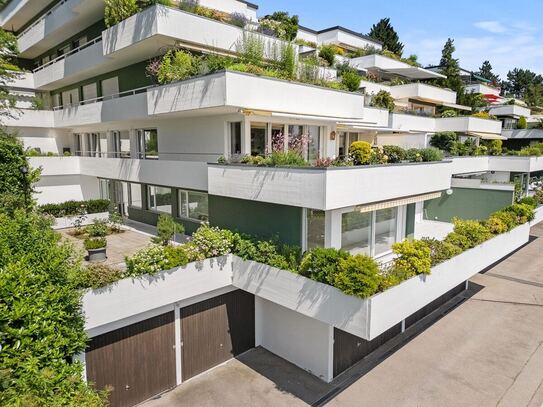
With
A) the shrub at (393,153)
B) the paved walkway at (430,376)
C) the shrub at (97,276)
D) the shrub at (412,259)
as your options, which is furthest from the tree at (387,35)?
the shrub at (97,276)

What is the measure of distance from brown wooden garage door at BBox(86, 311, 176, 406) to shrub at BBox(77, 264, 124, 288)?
6.29ft

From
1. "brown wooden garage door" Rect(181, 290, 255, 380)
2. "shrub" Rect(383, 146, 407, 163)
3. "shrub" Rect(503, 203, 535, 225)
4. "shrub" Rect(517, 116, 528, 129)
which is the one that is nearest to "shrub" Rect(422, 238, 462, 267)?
"shrub" Rect(383, 146, 407, 163)

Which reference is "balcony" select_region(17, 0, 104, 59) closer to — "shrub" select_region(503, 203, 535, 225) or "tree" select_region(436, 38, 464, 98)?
"shrub" select_region(503, 203, 535, 225)

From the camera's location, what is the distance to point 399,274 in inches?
464

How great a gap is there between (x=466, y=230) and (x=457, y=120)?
16975 mm

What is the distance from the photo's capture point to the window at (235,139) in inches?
624

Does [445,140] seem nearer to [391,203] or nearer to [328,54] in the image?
[328,54]

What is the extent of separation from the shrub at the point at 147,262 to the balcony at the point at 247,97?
18.4 ft

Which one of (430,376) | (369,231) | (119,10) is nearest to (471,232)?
(369,231)

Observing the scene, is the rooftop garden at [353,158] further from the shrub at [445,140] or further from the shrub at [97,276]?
the shrub at [445,140]

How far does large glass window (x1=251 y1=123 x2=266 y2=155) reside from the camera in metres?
15.8

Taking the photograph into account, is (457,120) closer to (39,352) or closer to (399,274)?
(399,274)

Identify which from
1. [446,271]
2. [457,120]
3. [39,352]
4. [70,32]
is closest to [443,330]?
[446,271]

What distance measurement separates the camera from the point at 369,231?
14477 millimetres
